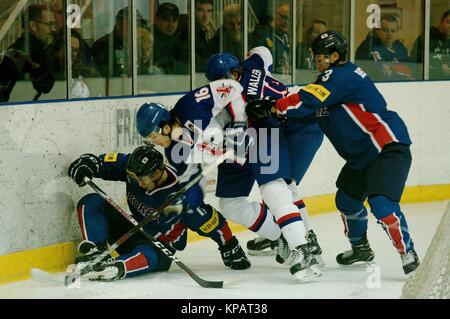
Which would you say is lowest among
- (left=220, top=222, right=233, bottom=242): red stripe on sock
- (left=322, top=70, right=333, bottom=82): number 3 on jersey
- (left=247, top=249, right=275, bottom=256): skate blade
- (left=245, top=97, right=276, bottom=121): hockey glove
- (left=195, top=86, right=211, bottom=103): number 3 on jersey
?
(left=247, top=249, right=275, bottom=256): skate blade

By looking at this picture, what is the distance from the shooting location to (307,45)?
821 centimetres

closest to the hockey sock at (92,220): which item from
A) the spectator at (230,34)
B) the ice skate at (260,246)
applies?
the ice skate at (260,246)

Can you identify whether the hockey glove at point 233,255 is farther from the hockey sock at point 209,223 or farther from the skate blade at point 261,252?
the skate blade at point 261,252

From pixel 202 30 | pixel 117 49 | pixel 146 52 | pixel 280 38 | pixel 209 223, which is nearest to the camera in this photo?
pixel 209 223

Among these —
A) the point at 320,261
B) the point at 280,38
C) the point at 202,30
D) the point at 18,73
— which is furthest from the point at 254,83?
the point at 280,38

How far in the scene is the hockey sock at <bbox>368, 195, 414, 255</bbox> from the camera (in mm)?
5480

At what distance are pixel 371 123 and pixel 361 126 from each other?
5 centimetres

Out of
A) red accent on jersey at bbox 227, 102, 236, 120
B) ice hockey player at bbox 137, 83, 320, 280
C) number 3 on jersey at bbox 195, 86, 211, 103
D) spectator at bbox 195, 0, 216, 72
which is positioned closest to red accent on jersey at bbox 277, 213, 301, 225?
ice hockey player at bbox 137, 83, 320, 280

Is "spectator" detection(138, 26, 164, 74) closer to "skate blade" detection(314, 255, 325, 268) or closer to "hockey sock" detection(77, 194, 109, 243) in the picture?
"hockey sock" detection(77, 194, 109, 243)

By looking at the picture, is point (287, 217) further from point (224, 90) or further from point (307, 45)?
point (307, 45)
